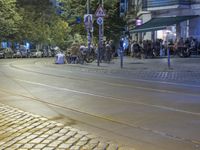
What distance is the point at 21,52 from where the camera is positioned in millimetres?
64625

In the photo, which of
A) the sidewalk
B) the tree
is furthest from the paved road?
the tree

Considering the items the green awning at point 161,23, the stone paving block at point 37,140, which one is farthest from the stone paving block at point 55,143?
the green awning at point 161,23

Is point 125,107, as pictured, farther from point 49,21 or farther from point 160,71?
point 49,21

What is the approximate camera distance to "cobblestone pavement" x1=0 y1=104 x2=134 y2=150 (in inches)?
310

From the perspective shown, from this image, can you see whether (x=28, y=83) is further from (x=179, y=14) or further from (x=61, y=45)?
(x=61, y=45)

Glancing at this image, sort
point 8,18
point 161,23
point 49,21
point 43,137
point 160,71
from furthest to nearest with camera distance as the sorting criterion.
Answer: point 49,21, point 8,18, point 161,23, point 160,71, point 43,137

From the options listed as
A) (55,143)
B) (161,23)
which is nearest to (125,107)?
(55,143)

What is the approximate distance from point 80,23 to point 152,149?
4856 cm

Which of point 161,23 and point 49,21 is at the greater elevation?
point 49,21

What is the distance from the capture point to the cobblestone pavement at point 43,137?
310 inches

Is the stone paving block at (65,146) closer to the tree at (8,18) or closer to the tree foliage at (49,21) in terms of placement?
the tree foliage at (49,21)

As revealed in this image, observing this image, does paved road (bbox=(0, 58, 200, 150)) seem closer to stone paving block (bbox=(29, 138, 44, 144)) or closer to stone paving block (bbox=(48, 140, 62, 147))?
stone paving block (bbox=(48, 140, 62, 147))

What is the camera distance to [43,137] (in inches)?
337

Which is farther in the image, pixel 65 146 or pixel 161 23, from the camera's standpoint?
pixel 161 23
